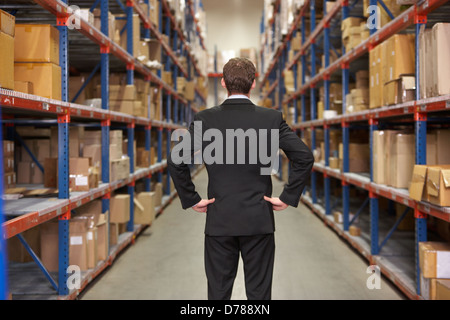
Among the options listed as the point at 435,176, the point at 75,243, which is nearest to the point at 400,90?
the point at 435,176

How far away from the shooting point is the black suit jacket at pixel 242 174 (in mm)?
1859

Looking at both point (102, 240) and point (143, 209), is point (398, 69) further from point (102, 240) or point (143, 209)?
point (143, 209)

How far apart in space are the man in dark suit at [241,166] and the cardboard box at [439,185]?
1.23 meters

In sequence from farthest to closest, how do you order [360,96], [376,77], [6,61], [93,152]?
1. [360,96]
2. [93,152]
3. [376,77]
4. [6,61]

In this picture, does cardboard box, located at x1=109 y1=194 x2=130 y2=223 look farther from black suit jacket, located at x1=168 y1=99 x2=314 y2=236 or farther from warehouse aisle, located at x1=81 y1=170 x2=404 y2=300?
black suit jacket, located at x1=168 y1=99 x2=314 y2=236

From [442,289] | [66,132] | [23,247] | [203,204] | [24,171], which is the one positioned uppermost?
[66,132]

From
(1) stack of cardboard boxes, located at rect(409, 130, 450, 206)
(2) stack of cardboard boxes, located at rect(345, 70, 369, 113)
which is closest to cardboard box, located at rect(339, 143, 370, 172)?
(2) stack of cardboard boxes, located at rect(345, 70, 369, 113)

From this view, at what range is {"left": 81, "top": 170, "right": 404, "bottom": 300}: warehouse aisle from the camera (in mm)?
3457

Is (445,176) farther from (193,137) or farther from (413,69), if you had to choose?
(193,137)

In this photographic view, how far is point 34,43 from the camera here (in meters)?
2.98

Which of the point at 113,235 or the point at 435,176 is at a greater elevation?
the point at 435,176

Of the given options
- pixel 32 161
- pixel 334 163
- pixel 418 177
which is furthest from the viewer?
pixel 334 163

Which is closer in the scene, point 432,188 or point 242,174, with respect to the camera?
point 242,174

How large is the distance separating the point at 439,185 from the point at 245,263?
1.53 meters
